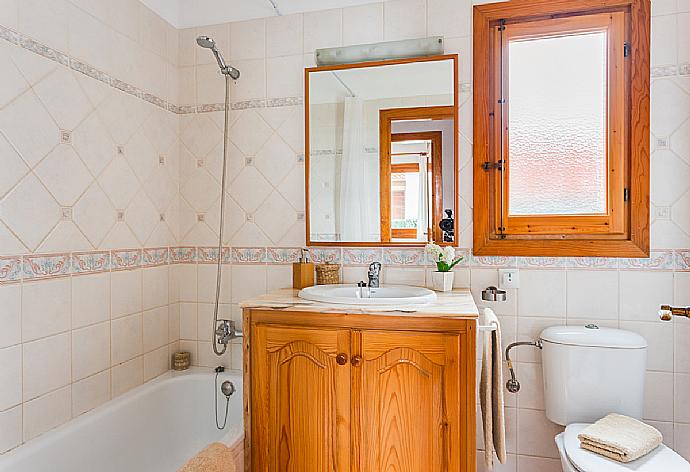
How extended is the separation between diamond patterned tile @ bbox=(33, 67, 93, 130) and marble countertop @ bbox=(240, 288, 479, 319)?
96cm

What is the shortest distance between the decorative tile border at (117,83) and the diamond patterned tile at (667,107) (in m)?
1.50

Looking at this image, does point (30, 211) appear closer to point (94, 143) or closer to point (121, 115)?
point (94, 143)

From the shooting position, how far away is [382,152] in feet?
7.32

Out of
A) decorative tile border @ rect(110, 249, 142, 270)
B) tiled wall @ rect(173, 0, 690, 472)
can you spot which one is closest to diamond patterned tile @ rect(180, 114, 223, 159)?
tiled wall @ rect(173, 0, 690, 472)

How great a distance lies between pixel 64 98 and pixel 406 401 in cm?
165

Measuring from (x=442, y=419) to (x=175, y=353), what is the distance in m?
1.48

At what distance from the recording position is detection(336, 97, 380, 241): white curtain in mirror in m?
2.26

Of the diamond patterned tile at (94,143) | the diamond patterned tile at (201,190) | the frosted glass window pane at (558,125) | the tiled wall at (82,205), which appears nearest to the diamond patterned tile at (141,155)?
the tiled wall at (82,205)

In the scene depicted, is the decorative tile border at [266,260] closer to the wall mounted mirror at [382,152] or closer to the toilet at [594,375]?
the wall mounted mirror at [382,152]

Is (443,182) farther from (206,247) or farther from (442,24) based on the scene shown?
(206,247)

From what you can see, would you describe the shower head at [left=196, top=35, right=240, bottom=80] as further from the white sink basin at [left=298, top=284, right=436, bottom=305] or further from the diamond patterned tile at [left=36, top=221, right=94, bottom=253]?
the white sink basin at [left=298, top=284, right=436, bottom=305]

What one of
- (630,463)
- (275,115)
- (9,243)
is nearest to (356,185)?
(275,115)

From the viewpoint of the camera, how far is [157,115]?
2367 mm


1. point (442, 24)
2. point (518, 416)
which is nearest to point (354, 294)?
point (518, 416)
